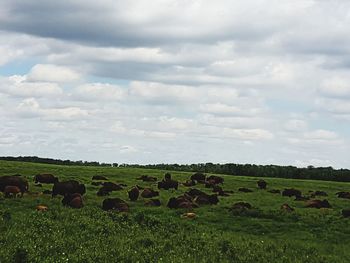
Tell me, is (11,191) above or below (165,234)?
above

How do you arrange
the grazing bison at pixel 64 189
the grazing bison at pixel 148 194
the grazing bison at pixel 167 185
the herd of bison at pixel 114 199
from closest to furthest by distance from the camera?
the herd of bison at pixel 114 199, the grazing bison at pixel 64 189, the grazing bison at pixel 148 194, the grazing bison at pixel 167 185

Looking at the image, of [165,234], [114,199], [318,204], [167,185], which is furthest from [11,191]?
[318,204]

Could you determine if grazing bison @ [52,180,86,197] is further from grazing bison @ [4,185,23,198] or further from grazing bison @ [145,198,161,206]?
grazing bison @ [145,198,161,206]

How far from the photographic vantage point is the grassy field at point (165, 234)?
2161 centimetres

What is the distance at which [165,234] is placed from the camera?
2627cm

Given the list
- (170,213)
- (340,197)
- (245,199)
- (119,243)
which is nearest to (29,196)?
(170,213)

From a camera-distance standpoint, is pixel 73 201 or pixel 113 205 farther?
pixel 113 205

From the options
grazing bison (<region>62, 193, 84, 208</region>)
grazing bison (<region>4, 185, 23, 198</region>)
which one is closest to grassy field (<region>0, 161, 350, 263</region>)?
grazing bison (<region>62, 193, 84, 208</region>)

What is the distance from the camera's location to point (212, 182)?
53625mm

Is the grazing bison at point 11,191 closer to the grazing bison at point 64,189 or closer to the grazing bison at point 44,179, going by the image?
the grazing bison at point 64,189

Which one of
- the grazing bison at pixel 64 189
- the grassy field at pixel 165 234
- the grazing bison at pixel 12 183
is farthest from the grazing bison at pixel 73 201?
the grazing bison at pixel 12 183

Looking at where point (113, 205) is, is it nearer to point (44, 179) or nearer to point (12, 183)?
point (12, 183)

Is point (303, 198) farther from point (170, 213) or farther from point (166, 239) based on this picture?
point (166, 239)

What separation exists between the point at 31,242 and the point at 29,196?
14804 mm
